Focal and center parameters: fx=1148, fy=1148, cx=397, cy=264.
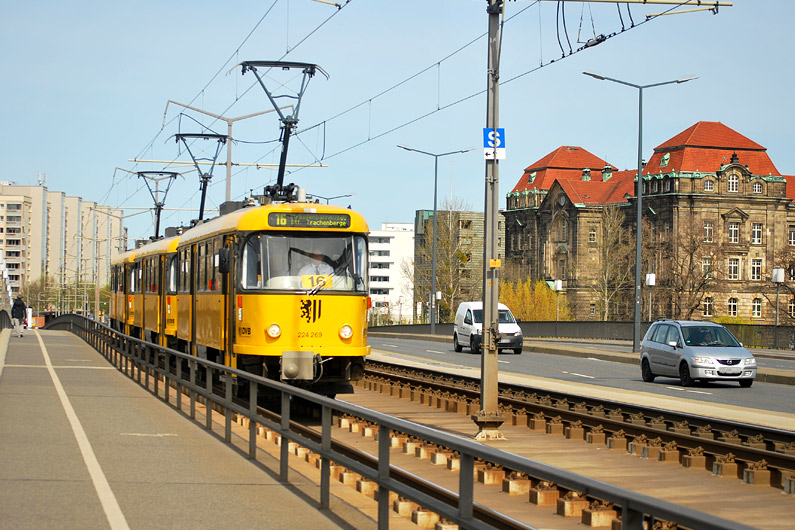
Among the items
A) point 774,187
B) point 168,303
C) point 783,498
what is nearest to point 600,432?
point 783,498

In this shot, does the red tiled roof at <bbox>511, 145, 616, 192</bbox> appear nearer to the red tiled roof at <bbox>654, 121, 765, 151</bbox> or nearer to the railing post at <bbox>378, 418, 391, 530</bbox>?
the red tiled roof at <bbox>654, 121, 765, 151</bbox>

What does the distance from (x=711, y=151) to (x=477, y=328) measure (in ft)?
243

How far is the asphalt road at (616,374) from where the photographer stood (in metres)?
24.3

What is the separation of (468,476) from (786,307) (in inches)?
4045

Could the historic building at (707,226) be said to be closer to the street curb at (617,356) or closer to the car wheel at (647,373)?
the street curb at (617,356)

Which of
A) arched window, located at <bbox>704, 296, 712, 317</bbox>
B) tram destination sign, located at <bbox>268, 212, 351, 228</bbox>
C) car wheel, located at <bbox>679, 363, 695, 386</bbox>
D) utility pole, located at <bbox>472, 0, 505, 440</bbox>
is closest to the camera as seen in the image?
utility pole, located at <bbox>472, 0, 505, 440</bbox>

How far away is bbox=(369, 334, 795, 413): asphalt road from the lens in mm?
24281

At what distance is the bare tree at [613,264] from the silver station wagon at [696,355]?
79.7 meters

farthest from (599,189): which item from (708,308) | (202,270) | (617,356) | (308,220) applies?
(308,220)

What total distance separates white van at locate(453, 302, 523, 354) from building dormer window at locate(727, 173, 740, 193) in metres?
70.9

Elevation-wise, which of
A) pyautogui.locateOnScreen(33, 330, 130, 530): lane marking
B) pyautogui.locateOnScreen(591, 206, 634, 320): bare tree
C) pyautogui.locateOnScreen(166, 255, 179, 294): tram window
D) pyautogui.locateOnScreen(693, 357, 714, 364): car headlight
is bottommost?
pyautogui.locateOnScreen(33, 330, 130, 530): lane marking

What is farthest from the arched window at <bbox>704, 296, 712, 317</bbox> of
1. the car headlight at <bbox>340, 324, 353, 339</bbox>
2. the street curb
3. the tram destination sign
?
the car headlight at <bbox>340, 324, 353, 339</bbox>

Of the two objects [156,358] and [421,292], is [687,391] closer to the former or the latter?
[156,358]

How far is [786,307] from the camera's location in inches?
4053
